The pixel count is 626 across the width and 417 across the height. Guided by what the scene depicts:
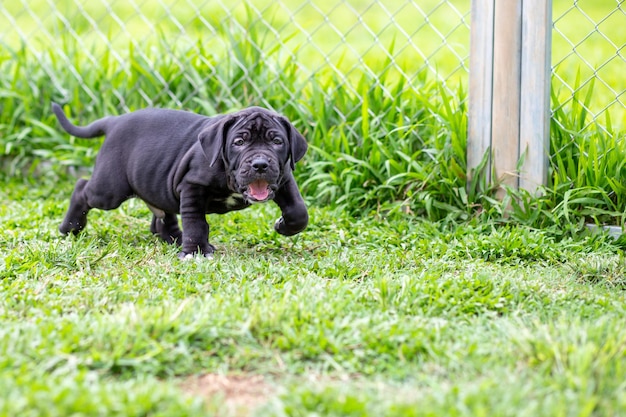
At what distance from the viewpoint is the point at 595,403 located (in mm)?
2604

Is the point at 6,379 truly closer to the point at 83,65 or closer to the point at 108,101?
the point at 108,101

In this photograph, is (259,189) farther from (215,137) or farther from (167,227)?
(167,227)

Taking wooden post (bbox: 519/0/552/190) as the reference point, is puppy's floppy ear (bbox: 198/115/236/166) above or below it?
above

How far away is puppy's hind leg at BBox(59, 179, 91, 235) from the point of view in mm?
4980

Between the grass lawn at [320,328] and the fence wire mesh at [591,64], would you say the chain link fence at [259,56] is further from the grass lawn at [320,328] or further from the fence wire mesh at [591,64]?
the grass lawn at [320,328]

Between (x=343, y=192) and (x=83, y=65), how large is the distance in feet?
8.51

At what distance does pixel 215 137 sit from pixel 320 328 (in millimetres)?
1480

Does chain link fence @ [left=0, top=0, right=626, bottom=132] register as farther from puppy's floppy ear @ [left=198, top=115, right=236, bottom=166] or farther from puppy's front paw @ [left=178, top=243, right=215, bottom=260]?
puppy's front paw @ [left=178, top=243, right=215, bottom=260]

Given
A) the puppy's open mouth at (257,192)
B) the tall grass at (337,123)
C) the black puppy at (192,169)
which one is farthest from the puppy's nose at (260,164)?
the tall grass at (337,123)

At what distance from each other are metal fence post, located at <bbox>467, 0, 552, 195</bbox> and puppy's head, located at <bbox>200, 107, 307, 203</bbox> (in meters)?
1.30

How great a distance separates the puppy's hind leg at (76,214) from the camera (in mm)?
4980

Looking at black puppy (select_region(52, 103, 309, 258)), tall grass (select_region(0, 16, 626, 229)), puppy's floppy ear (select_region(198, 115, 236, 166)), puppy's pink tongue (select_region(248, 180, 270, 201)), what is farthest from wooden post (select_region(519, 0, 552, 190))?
puppy's floppy ear (select_region(198, 115, 236, 166))

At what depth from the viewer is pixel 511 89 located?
16.0ft

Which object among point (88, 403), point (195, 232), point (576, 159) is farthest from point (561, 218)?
point (88, 403)
